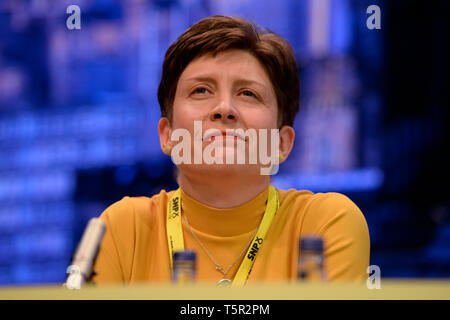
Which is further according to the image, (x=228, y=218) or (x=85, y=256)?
(x=228, y=218)

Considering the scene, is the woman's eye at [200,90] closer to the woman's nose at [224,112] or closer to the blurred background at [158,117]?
the woman's nose at [224,112]

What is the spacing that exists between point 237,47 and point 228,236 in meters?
0.62

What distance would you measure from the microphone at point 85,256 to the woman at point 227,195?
0.62 metres

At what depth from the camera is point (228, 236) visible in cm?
182

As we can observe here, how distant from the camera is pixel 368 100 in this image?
4.40m

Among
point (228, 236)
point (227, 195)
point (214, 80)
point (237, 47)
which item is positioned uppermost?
point (237, 47)

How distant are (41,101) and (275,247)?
350cm

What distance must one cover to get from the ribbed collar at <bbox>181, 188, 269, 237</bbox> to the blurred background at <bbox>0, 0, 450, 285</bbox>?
2538 mm

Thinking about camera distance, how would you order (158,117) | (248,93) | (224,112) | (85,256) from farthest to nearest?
1. (158,117)
2. (248,93)
3. (224,112)
4. (85,256)

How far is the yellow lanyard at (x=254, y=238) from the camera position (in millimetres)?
1725

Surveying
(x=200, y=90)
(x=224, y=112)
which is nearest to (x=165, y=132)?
(x=200, y=90)

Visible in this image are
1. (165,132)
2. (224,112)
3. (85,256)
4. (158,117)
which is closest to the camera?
(85,256)

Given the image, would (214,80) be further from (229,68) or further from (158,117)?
(158,117)
